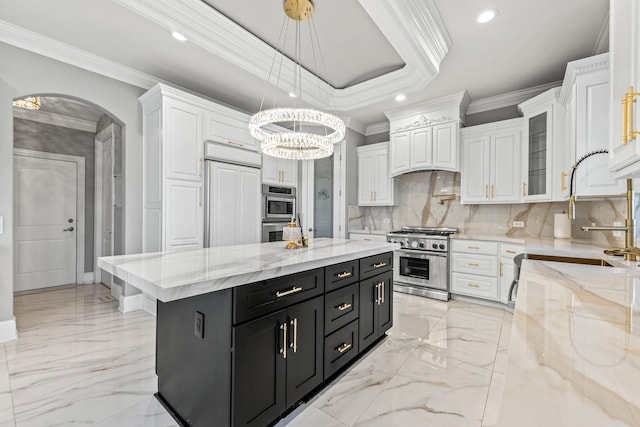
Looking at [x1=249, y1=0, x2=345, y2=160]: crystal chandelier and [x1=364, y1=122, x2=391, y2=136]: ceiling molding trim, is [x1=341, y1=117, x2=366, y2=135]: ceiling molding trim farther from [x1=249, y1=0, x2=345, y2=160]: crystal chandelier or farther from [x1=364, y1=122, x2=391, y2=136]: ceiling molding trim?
[x1=249, y1=0, x2=345, y2=160]: crystal chandelier

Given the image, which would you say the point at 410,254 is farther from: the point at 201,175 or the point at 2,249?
the point at 2,249

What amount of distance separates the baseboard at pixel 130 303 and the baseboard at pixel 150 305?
58 millimetres

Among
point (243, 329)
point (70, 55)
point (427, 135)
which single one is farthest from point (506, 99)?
point (70, 55)

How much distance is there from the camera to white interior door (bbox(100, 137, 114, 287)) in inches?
177

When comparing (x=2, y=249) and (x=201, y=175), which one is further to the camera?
(x=201, y=175)

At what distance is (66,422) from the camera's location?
1639 mm

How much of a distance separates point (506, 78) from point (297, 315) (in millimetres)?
3794

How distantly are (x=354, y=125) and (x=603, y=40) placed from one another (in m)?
3.16

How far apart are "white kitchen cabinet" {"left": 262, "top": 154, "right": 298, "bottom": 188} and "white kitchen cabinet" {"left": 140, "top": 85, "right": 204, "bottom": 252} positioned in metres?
1.01

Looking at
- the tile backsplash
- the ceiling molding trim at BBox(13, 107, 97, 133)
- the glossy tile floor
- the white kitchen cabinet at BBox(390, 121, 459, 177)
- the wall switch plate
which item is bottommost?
the glossy tile floor

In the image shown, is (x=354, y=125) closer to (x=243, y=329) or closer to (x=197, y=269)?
(x=197, y=269)

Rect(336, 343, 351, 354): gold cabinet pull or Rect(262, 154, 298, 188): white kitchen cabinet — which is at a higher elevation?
Rect(262, 154, 298, 188): white kitchen cabinet

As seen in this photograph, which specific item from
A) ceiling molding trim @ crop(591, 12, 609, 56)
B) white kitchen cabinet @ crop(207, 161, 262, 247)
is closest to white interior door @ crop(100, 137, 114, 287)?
white kitchen cabinet @ crop(207, 161, 262, 247)

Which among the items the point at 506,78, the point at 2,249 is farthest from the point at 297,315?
the point at 506,78
